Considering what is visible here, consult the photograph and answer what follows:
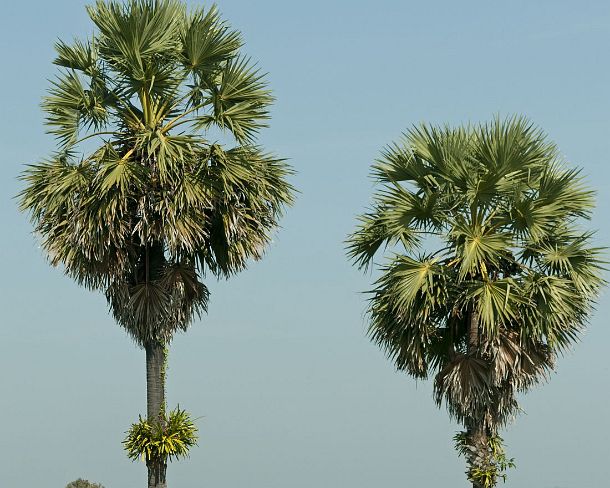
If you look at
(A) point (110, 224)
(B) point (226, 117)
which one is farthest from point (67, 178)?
(B) point (226, 117)

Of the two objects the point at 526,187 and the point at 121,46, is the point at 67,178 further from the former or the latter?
the point at 526,187

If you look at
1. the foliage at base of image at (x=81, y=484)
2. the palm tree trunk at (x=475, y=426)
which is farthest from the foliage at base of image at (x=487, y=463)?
the foliage at base of image at (x=81, y=484)

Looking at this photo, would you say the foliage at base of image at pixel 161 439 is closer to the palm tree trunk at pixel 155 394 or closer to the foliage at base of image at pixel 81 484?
the palm tree trunk at pixel 155 394

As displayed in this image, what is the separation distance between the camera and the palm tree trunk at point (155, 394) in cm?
2953

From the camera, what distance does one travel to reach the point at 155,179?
29.5m

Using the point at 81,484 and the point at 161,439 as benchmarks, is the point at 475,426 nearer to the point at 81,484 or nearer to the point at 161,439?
the point at 161,439

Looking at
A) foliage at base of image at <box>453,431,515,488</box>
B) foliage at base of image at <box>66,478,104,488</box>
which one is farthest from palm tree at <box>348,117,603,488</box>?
foliage at base of image at <box>66,478,104,488</box>

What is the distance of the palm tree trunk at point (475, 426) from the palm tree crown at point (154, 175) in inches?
181

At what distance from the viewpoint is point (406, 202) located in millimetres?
29609

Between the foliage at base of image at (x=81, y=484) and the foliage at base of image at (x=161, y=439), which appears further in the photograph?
the foliage at base of image at (x=81, y=484)

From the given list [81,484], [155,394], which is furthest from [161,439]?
[81,484]

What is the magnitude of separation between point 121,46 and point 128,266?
442 cm

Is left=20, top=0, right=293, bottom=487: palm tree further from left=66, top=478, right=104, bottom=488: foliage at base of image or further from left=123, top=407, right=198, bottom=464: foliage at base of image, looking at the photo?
left=66, top=478, right=104, bottom=488: foliage at base of image

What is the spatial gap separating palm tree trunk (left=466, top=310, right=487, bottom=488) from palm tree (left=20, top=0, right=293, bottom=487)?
15.1 ft
